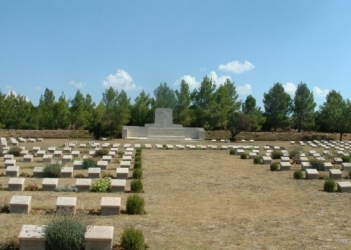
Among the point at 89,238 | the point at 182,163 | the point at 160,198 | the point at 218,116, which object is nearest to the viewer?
the point at 89,238

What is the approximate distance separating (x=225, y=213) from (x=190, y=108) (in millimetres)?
55177

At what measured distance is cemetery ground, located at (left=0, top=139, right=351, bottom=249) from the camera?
8.52 meters

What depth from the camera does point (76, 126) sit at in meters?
64.0

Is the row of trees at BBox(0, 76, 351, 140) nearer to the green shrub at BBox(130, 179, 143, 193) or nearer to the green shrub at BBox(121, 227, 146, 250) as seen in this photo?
the green shrub at BBox(130, 179, 143, 193)

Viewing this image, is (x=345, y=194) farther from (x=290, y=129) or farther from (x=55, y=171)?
(x=290, y=129)

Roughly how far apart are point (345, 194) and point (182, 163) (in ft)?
34.8

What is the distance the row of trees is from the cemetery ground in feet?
137

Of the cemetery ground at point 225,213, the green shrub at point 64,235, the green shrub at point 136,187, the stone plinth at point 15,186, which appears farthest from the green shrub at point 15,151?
the green shrub at point 64,235

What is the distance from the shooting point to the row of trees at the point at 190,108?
60875mm

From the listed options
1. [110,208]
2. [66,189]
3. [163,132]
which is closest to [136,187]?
[66,189]

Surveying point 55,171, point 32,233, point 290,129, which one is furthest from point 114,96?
point 32,233

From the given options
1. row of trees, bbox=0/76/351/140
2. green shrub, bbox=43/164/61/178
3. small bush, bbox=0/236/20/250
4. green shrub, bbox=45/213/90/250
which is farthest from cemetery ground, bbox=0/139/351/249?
row of trees, bbox=0/76/351/140

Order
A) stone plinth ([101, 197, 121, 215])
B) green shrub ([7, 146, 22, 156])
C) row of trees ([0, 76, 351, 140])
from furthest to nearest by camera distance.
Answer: row of trees ([0, 76, 351, 140]), green shrub ([7, 146, 22, 156]), stone plinth ([101, 197, 121, 215])

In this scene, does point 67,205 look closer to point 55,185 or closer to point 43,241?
point 43,241
